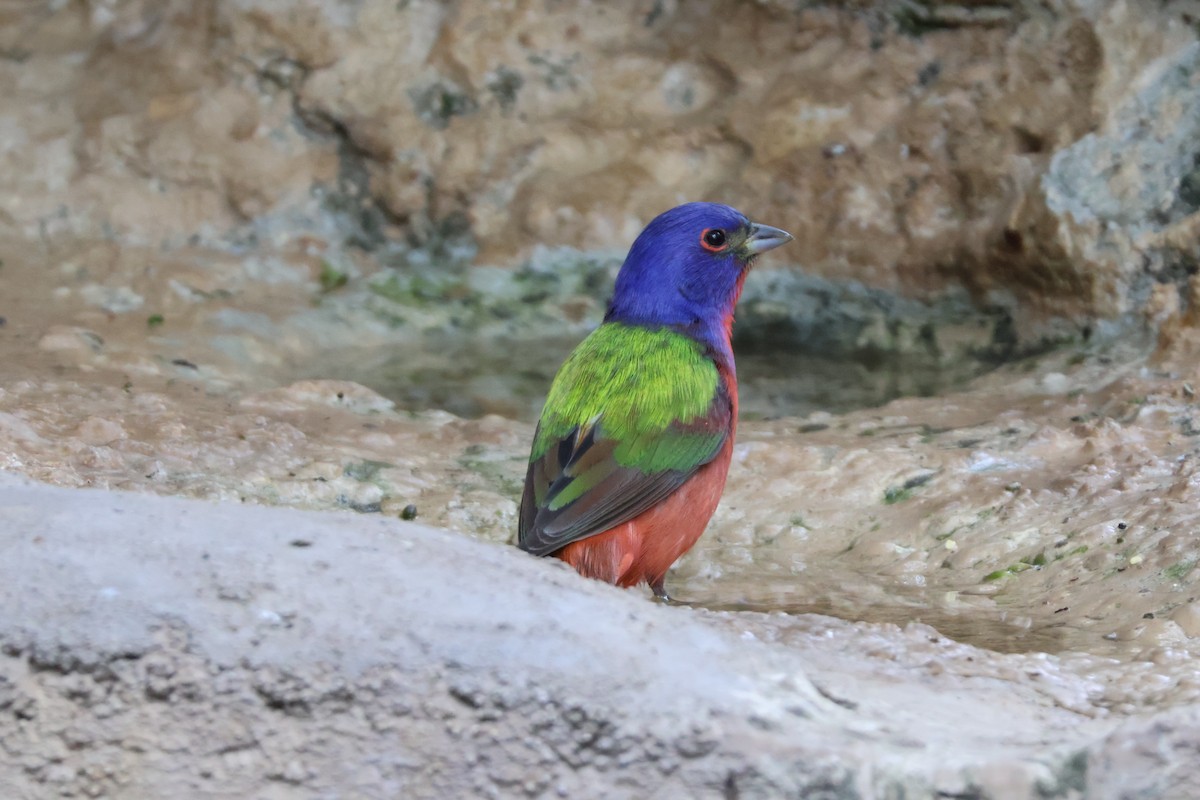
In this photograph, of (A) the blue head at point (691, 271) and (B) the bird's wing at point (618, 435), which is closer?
(B) the bird's wing at point (618, 435)

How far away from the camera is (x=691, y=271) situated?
4.71 metres

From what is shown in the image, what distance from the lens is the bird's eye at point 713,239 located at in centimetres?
475

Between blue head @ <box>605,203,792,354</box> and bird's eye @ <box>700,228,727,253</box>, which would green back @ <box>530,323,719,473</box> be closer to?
blue head @ <box>605,203,792,354</box>

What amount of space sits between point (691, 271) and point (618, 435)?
825 millimetres

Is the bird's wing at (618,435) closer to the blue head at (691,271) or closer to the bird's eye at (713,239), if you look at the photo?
the blue head at (691,271)

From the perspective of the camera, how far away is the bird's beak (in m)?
4.84

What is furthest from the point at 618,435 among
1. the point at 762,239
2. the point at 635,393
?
the point at 762,239

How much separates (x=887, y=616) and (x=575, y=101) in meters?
3.69

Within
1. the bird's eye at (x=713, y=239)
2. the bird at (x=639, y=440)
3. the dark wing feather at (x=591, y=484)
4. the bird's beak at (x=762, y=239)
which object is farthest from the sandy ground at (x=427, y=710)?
the bird's beak at (x=762, y=239)

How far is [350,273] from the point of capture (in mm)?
6660

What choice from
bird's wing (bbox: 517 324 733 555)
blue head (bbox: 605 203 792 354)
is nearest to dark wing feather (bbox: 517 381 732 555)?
bird's wing (bbox: 517 324 733 555)

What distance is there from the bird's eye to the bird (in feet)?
0.35

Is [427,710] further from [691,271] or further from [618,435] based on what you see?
[691,271]

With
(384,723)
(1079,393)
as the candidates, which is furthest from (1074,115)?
(384,723)
